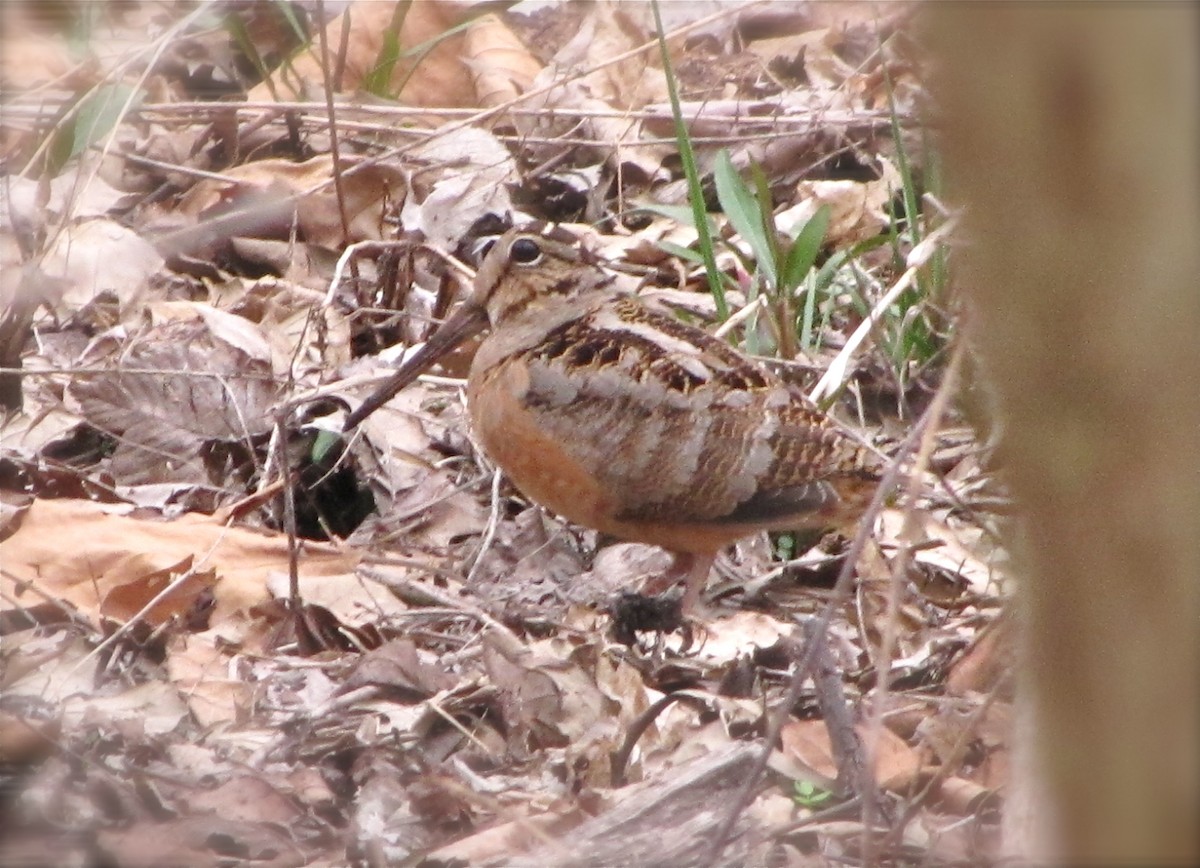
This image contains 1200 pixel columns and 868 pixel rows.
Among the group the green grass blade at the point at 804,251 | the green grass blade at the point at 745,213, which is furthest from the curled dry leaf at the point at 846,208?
the green grass blade at the point at 804,251

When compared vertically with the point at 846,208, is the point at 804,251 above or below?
above

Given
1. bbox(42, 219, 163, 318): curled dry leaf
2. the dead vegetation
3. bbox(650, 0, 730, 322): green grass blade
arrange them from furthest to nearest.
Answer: bbox(42, 219, 163, 318): curled dry leaf, bbox(650, 0, 730, 322): green grass blade, the dead vegetation

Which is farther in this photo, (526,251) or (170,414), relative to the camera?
(170,414)

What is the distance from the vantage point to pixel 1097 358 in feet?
4.49

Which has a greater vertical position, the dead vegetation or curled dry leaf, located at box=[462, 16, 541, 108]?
curled dry leaf, located at box=[462, 16, 541, 108]

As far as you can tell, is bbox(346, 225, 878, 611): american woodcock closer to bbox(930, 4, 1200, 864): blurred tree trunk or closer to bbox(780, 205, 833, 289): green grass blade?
bbox(780, 205, 833, 289): green grass blade

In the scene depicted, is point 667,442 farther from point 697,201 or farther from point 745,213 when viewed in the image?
point 745,213

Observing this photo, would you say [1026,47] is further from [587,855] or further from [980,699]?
[980,699]

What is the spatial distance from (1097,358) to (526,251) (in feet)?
10.8

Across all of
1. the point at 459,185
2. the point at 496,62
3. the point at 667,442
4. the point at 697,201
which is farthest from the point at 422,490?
the point at 496,62

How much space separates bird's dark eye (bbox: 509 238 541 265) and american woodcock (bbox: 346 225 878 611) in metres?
0.34

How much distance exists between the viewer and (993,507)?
4180 millimetres

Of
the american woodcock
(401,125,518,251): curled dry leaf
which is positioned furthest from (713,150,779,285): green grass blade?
(401,125,518,251): curled dry leaf

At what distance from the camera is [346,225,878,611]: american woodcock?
407 centimetres
